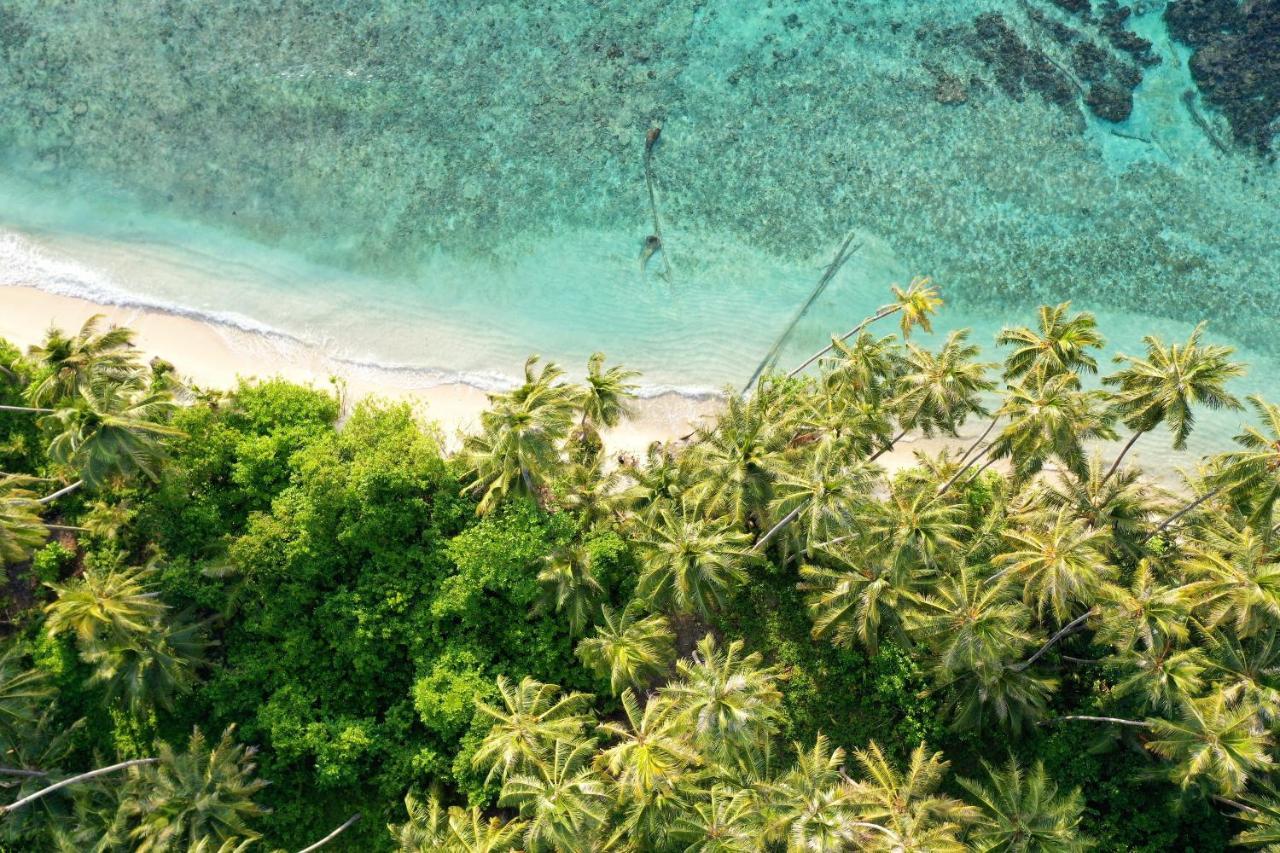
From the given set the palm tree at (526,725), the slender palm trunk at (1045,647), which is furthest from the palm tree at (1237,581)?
the palm tree at (526,725)

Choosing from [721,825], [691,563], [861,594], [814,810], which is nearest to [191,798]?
[721,825]

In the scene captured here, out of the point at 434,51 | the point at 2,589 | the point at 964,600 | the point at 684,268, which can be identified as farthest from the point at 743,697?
the point at 434,51

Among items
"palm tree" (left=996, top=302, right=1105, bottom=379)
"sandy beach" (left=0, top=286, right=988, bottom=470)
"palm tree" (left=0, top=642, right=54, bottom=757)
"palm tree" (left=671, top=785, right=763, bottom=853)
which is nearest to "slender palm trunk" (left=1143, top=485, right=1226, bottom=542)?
"palm tree" (left=996, top=302, right=1105, bottom=379)

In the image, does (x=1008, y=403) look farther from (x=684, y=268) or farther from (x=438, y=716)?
(x=438, y=716)

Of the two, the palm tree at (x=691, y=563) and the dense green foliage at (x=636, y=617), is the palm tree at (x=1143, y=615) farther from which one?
the palm tree at (x=691, y=563)

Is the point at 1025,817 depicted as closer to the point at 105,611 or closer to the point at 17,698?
the point at 105,611
